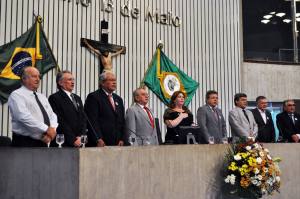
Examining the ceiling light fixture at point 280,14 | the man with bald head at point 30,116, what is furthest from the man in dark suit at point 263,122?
the ceiling light fixture at point 280,14

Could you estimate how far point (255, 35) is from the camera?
10016 millimetres

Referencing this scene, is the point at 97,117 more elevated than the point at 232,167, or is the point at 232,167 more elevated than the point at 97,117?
the point at 97,117

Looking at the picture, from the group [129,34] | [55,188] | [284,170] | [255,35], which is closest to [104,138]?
[55,188]

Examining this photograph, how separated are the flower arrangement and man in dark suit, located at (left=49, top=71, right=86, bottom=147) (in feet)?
4.20

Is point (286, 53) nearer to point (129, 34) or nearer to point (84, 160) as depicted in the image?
point (129, 34)

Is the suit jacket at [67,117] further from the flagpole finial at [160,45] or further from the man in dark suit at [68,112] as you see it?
the flagpole finial at [160,45]

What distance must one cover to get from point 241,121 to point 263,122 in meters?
0.71

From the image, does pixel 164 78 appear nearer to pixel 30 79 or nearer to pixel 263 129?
pixel 263 129

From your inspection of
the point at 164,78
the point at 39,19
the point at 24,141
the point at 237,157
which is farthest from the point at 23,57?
the point at 237,157

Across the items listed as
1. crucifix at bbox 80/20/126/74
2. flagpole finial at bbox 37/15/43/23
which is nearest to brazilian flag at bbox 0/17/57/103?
flagpole finial at bbox 37/15/43/23

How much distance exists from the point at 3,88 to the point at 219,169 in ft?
11.2

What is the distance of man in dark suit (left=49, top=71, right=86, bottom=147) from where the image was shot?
11.5 ft

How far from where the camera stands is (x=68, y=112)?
11.7 feet

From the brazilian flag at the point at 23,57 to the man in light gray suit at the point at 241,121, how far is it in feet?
9.17
